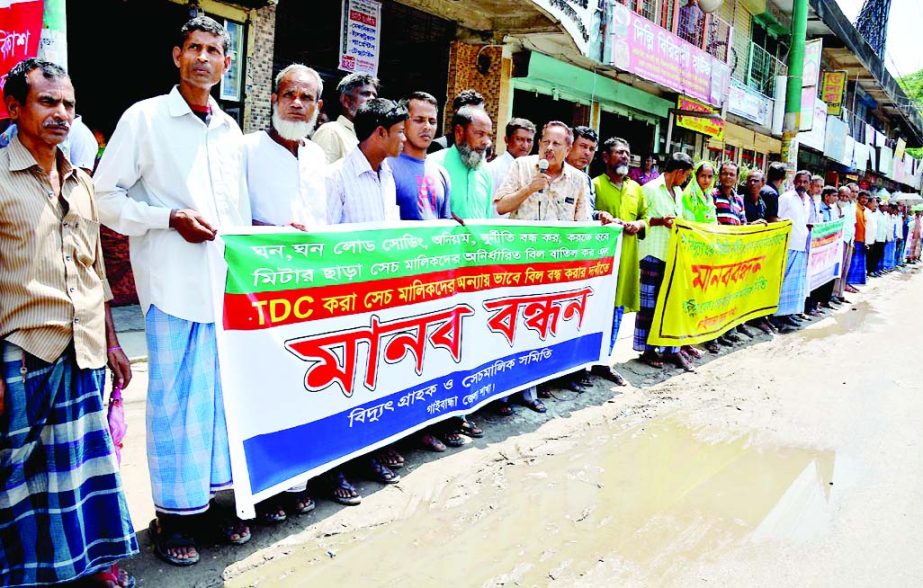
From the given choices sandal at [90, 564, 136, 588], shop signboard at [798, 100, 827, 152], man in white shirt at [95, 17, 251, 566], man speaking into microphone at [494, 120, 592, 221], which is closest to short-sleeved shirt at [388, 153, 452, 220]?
man speaking into microphone at [494, 120, 592, 221]

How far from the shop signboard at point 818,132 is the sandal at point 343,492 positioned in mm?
21293

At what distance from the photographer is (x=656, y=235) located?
591 cm

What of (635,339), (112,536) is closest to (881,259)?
(635,339)

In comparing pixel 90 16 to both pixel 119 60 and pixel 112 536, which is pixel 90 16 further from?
pixel 112 536

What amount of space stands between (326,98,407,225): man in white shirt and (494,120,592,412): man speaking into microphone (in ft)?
4.03

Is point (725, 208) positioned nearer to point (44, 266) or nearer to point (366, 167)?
point (366, 167)

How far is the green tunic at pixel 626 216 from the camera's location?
5.65 metres

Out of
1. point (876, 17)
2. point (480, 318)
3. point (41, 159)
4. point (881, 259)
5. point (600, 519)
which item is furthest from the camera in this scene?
point (876, 17)

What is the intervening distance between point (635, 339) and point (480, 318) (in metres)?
2.51

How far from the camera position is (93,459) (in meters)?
2.29

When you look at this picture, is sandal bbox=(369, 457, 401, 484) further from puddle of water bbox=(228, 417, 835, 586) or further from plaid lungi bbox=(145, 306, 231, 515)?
plaid lungi bbox=(145, 306, 231, 515)

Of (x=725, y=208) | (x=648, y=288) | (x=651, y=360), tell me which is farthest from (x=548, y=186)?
(x=725, y=208)

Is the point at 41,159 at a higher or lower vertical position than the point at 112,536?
higher

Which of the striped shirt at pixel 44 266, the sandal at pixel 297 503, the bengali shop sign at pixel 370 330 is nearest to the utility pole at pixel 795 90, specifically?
the bengali shop sign at pixel 370 330
